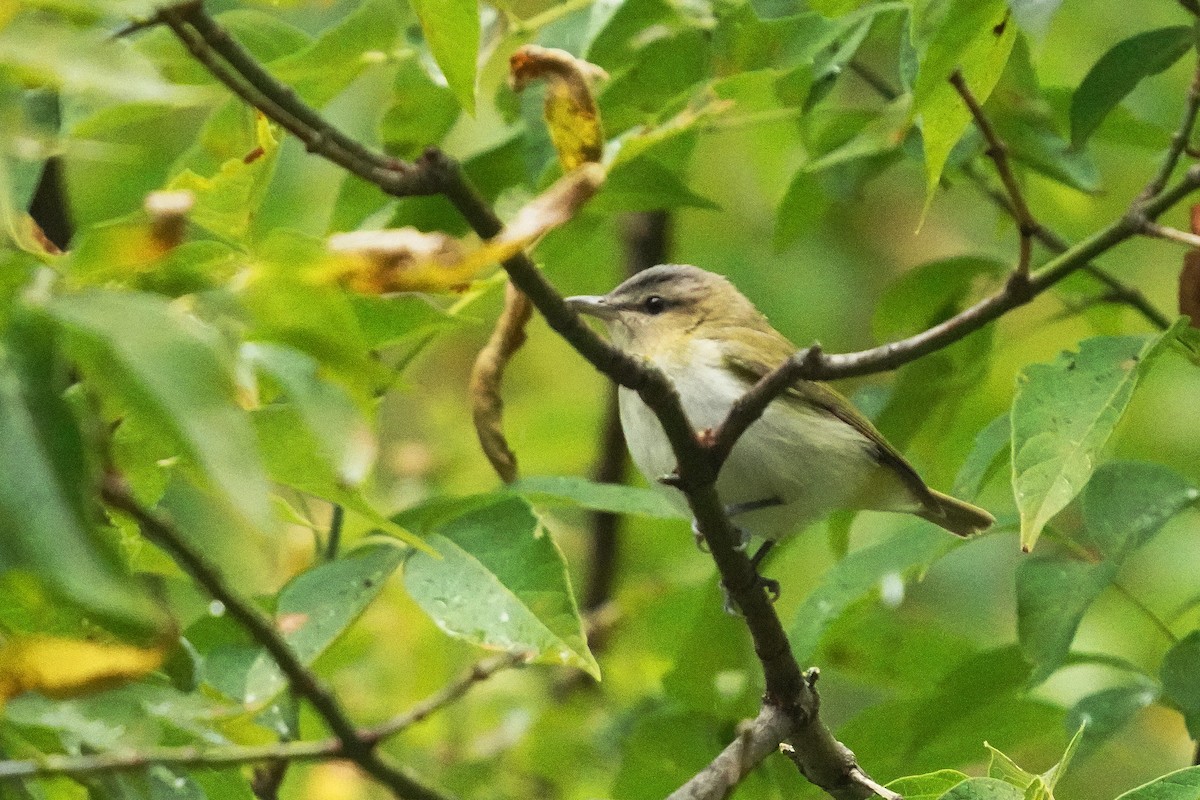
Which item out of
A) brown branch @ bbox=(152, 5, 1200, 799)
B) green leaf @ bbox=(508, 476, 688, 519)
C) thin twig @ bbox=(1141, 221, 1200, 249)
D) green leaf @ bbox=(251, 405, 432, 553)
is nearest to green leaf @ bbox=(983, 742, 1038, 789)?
brown branch @ bbox=(152, 5, 1200, 799)

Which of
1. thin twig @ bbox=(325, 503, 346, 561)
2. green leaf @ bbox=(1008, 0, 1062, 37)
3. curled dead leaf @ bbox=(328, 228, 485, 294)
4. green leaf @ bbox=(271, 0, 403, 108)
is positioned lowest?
thin twig @ bbox=(325, 503, 346, 561)

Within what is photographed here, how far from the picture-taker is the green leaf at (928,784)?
193 cm

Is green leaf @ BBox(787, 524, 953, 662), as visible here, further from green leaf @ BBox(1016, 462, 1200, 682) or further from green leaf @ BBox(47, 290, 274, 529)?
green leaf @ BBox(47, 290, 274, 529)

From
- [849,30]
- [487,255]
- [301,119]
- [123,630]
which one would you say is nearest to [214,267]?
[301,119]

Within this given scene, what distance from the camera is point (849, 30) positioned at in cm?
293

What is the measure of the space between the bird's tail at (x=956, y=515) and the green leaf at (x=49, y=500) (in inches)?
95.1

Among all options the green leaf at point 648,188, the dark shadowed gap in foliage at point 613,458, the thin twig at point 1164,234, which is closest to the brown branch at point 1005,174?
the thin twig at point 1164,234

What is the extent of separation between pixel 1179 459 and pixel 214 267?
418cm

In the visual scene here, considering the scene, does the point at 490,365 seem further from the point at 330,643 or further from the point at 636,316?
the point at 636,316

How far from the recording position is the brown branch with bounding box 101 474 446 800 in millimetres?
1392

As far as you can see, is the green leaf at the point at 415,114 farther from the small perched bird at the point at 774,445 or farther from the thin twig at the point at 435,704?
the thin twig at the point at 435,704

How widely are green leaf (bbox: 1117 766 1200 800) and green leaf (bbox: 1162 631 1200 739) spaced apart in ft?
2.72

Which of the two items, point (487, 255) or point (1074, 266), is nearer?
point (487, 255)

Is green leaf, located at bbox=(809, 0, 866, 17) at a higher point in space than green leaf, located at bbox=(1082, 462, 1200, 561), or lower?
higher
